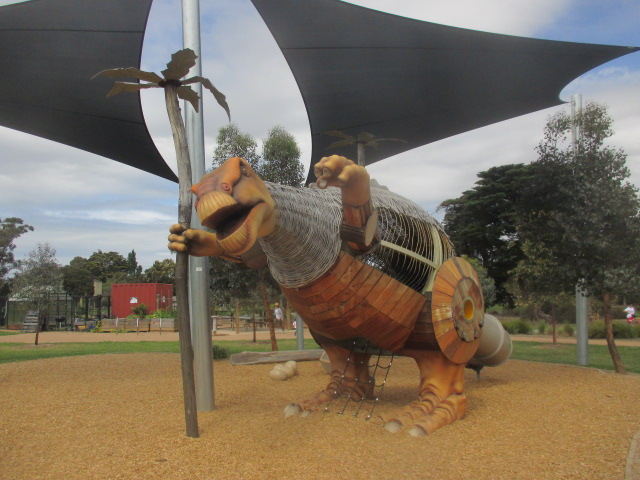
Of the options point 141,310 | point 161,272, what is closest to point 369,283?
point 141,310

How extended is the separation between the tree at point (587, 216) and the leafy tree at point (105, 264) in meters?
53.8

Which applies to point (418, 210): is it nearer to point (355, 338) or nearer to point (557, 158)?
point (355, 338)

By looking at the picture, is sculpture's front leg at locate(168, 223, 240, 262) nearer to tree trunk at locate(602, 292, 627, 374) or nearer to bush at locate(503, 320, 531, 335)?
tree trunk at locate(602, 292, 627, 374)

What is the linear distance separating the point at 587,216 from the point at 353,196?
575 centimetres

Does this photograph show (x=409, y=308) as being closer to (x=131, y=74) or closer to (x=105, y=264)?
(x=131, y=74)

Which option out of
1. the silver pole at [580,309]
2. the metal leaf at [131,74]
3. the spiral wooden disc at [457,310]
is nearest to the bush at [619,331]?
the silver pole at [580,309]

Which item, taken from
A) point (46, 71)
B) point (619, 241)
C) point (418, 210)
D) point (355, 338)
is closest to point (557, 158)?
point (619, 241)

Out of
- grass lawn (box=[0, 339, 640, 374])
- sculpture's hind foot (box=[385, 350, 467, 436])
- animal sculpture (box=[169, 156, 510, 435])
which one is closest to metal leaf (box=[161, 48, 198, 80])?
Answer: animal sculpture (box=[169, 156, 510, 435])

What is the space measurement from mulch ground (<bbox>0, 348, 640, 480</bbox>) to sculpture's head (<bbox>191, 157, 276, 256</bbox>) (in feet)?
5.30

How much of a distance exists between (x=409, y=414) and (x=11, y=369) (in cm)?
712

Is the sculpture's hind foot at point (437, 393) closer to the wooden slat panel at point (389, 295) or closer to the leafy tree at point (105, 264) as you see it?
the wooden slat panel at point (389, 295)

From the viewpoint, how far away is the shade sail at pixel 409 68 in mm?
6777

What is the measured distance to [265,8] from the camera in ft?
22.6

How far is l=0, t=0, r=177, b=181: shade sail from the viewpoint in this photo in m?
6.46
